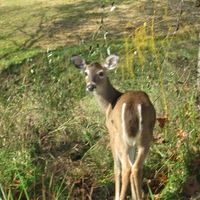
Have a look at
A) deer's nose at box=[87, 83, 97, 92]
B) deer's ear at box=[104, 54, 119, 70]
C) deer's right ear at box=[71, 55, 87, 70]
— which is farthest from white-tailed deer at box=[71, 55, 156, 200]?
deer's right ear at box=[71, 55, 87, 70]

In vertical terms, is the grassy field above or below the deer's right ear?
below

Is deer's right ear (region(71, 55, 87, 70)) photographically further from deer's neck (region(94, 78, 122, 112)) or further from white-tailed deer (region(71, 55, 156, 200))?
white-tailed deer (region(71, 55, 156, 200))

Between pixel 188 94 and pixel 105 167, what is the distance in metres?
1.55

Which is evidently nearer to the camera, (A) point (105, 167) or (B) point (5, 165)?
(B) point (5, 165)

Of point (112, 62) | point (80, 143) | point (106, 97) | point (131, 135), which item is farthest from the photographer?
point (80, 143)

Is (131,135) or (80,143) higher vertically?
(131,135)

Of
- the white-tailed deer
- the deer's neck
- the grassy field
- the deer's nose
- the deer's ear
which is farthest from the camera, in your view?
the deer's ear

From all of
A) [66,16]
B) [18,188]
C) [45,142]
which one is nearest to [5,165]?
[18,188]

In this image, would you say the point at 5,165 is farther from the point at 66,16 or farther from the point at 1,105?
the point at 66,16

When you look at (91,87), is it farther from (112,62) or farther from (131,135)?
(131,135)

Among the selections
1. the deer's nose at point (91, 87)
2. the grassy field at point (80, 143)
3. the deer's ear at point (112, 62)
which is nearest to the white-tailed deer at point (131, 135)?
the grassy field at point (80, 143)

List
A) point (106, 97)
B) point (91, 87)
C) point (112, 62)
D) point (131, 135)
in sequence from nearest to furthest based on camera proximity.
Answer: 1. point (131, 135)
2. point (91, 87)
3. point (106, 97)
4. point (112, 62)

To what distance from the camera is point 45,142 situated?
4141 mm

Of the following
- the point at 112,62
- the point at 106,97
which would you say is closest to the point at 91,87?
the point at 106,97
